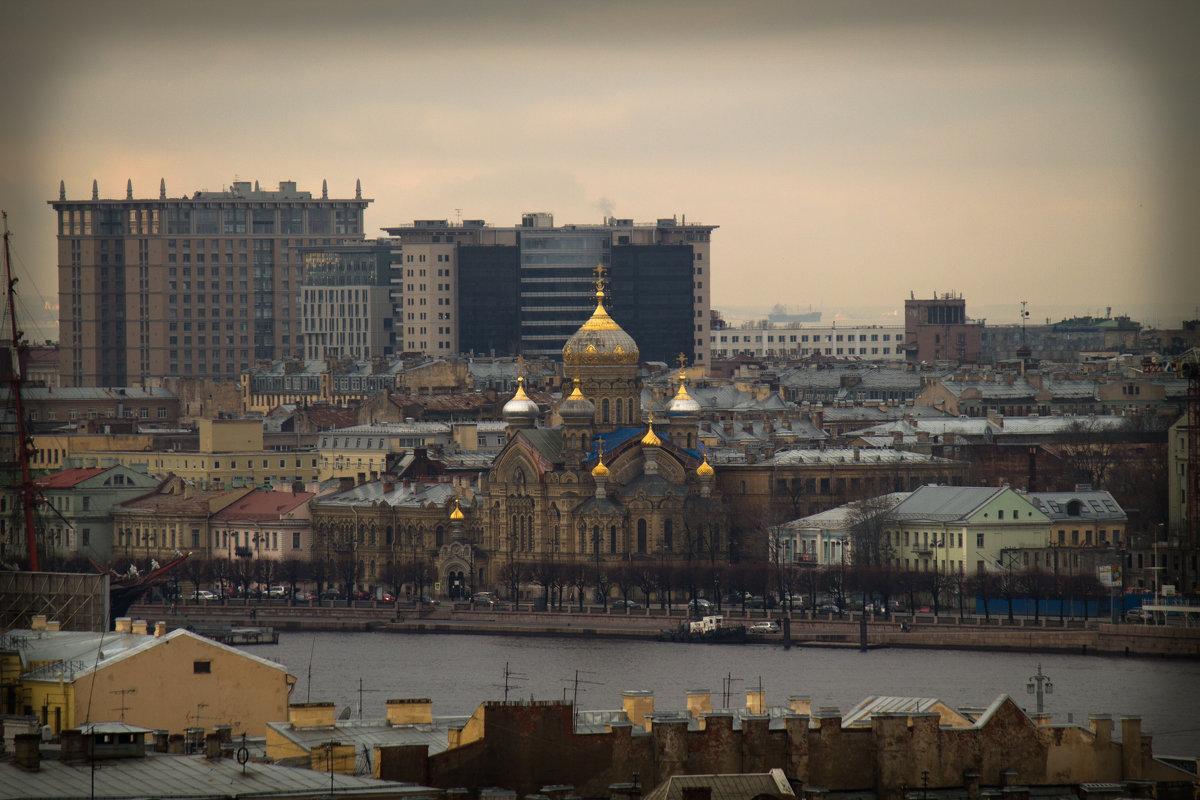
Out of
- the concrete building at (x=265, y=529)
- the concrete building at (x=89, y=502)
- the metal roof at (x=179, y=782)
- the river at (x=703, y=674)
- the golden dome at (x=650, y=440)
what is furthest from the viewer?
the concrete building at (x=89, y=502)

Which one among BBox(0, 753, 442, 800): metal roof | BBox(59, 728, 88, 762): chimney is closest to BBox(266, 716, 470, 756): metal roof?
BBox(0, 753, 442, 800): metal roof

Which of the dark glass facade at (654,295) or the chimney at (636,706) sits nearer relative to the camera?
the chimney at (636,706)

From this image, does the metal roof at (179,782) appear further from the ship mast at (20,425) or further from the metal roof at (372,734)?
the ship mast at (20,425)

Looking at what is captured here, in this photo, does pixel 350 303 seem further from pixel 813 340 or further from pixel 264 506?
pixel 264 506

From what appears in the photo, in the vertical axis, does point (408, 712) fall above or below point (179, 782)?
above

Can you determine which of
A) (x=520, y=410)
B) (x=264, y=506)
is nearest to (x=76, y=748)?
(x=520, y=410)

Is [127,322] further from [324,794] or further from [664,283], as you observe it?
[324,794]

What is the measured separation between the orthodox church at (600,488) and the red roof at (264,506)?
4.79 m

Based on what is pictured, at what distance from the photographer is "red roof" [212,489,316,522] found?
2758 inches

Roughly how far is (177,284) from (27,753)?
118876 mm

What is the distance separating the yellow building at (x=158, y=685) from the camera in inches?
1145

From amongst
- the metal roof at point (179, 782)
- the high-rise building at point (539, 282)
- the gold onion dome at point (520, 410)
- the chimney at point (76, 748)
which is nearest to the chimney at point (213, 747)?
the metal roof at point (179, 782)

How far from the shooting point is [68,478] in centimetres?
7362

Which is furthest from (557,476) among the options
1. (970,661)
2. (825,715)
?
(825,715)
